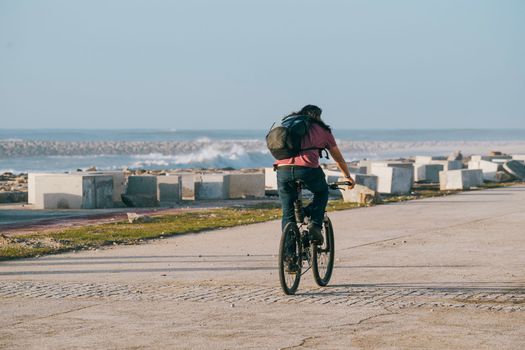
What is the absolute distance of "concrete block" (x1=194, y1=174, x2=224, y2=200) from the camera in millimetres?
26125

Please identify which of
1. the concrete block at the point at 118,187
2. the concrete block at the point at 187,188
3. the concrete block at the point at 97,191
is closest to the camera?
the concrete block at the point at 97,191

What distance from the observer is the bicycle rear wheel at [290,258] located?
1009 centimetres

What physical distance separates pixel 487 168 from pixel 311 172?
26688mm

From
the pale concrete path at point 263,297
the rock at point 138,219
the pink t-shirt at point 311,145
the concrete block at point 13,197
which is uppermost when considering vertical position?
the pink t-shirt at point 311,145

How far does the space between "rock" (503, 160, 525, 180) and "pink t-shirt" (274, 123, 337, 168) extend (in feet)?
85.1

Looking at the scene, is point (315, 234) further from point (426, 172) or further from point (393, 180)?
point (426, 172)

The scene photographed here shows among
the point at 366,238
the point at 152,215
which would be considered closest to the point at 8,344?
the point at 366,238

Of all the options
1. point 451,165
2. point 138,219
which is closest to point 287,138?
point 138,219

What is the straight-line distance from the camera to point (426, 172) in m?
34.7

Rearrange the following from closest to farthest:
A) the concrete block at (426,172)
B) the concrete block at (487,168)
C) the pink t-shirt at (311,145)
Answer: the pink t-shirt at (311,145)
the concrete block at (426,172)
the concrete block at (487,168)

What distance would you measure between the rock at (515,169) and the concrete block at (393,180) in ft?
27.0

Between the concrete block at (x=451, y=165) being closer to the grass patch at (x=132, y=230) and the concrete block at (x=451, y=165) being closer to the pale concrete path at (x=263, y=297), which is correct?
the grass patch at (x=132, y=230)

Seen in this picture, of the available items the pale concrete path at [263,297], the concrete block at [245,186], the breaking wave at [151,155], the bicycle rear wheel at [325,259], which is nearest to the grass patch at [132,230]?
the pale concrete path at [263,297]

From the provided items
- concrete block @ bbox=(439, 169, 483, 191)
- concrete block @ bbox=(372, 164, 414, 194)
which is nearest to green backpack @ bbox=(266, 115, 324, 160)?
concrete block @ bbox=(372, 164, 414, 194)
